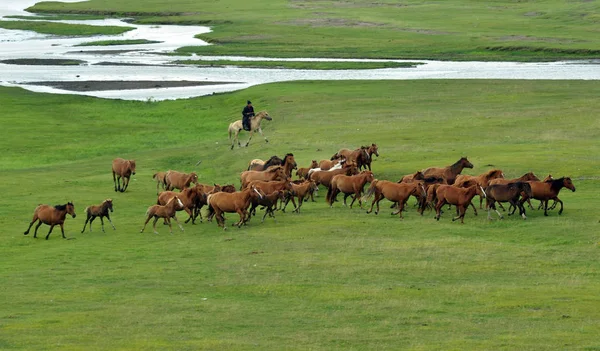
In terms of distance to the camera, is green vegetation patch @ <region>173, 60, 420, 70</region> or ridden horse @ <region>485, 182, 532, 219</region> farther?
green vegetation patch @ <region>173, 60, 420, 70</region>

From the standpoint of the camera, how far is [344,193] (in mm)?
31500

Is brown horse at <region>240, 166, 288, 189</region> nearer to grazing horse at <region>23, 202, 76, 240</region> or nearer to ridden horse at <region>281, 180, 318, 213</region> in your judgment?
ridden horse at <region>281, 180, 318, 213</region>

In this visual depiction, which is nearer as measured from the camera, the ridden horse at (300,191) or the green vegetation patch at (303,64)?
the ridden horse at (300,191)

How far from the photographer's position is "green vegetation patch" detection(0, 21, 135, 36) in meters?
133

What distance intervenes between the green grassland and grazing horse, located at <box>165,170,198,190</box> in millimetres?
65732

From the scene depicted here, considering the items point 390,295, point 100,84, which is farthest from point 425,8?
point 390,295

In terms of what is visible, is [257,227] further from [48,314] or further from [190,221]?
[48,314]

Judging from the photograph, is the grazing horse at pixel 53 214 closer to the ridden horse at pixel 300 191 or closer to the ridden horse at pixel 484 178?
the ridden horse at pixel 300 191

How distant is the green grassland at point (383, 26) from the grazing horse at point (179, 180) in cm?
6573

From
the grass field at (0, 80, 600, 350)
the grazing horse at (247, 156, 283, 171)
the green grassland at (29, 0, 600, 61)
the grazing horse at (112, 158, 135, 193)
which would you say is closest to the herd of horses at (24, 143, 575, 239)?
the grass field at (0, 80, 600, 350)

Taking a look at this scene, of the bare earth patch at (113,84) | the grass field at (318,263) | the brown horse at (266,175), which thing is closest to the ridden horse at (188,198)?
the grass field at (318,263)

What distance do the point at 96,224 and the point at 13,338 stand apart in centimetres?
1229

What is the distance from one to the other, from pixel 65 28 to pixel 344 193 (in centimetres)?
11279

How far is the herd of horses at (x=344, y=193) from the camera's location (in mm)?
27844
